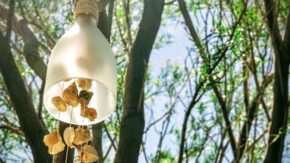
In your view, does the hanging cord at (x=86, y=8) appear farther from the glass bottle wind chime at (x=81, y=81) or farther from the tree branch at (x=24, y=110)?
the tree branch at (x=24, y=110)

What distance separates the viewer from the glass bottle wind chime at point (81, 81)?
0.79 m

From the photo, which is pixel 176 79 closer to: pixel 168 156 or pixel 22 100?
pixel 168 156

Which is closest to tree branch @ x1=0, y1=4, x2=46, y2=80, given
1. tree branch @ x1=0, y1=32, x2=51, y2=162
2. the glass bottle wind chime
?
tree branch @ x1=0, y1=32, x2=51, y2=162

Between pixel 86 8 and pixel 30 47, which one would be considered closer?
pixel 86 8

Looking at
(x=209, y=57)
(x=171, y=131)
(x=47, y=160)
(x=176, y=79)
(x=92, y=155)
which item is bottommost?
(x=92, y=155)

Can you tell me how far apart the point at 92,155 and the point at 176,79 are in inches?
82.1

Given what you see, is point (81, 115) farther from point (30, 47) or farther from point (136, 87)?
point (30, 47)

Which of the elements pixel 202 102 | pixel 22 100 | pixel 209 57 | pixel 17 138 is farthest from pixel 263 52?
pixel 22 100

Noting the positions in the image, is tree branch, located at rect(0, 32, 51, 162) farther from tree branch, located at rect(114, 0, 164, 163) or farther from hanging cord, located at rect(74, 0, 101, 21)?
hanging cord, located at rect(74, 0, 101, 21)

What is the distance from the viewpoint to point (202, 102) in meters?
2.57

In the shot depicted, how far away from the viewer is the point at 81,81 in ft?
2.91

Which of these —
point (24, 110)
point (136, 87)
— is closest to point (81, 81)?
point (24, 110)

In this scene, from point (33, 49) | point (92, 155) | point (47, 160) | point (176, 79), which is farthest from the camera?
point (176, 79)

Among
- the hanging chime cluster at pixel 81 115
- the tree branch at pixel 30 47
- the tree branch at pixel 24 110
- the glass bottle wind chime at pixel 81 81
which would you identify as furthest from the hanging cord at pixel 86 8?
the tree branch at pixel 30 47
